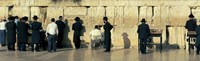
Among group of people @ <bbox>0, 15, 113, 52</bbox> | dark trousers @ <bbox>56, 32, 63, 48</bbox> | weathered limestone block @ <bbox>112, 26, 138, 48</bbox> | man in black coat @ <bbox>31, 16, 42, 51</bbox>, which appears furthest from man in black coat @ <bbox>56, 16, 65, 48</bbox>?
weathered limestone block @ <bbox>112, 26, 138, 48</bbox>

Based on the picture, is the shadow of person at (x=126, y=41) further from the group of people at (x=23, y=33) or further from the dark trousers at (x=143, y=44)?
the group of people at (x=23, y=33)

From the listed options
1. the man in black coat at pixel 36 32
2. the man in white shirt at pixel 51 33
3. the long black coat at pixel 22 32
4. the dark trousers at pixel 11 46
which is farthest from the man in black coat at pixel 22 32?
the man in white shirt at pixel 51 33

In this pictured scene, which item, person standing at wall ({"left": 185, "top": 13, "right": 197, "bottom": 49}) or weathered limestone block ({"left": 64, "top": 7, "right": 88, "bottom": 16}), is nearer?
person standing at wall ({"left": 185, "top": 13, "right": 197, "bottom": 49})

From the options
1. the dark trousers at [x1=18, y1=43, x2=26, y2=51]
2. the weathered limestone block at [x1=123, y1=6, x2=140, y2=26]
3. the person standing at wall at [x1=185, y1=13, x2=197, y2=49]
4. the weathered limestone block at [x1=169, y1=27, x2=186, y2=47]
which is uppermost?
the weathered limestone block at [x1=123, y1=6, x2=140, y2=26]

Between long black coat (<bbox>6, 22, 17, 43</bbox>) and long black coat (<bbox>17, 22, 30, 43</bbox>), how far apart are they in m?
0.23

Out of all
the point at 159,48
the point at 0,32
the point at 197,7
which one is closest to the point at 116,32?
the point at 159,48

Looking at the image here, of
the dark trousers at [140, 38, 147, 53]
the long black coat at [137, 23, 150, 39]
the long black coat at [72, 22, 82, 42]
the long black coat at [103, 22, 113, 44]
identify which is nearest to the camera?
the long black coat at [137, 23, 150, 39]

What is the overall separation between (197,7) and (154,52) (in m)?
3.16

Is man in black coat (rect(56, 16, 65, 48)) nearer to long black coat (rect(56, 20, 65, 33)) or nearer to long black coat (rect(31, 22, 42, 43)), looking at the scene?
long black coat (rect(56, 20, 65, 33))

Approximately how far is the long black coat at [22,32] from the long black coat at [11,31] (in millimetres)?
230

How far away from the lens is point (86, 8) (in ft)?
74.2

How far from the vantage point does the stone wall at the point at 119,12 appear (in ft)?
71.8

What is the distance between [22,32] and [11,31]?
0.48 m

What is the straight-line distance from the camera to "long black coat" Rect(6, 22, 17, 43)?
65.8 ft
